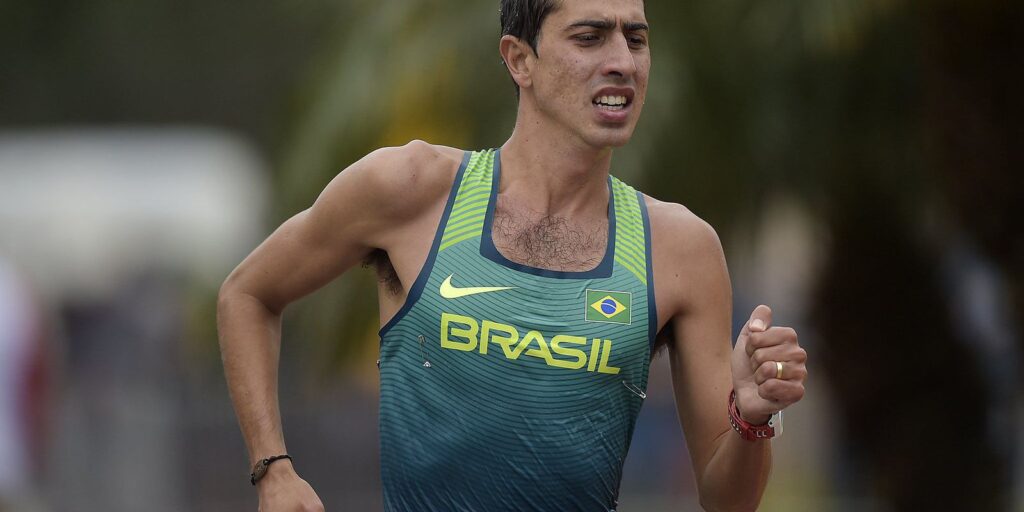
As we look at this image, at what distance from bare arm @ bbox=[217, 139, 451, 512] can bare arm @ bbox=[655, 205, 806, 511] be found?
67 cm

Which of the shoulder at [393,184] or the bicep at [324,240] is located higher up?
the shoulder at [393,184]

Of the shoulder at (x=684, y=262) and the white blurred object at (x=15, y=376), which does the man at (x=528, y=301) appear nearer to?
Result: the shoulder at (x=684, y=262)

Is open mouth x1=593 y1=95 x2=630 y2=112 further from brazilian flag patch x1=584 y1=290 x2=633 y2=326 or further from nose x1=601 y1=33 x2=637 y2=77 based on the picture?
brazilian flag patch x1=584 y1=290 x2=633 y2=326

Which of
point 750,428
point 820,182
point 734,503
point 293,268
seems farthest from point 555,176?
point 820,182

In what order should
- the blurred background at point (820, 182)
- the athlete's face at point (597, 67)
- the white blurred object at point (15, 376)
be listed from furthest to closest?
the white blurred object at point (15, 376) → the blurred background at point (820, 182) → the athlete's face at point (597, 67)

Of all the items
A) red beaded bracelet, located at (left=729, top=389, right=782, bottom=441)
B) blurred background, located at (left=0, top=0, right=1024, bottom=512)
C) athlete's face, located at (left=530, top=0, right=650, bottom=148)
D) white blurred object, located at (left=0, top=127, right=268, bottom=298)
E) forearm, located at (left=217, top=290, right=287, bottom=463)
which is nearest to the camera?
red beaded bracelet, located at (left=729, top=389, right=782, bottom=441)

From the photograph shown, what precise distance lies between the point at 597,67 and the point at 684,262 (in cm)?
56

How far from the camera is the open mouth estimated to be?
14.5 feet

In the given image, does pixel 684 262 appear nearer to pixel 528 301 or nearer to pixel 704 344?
pixel 704 344

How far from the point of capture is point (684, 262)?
4.48 meters

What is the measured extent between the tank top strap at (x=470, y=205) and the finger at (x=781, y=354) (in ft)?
2.84

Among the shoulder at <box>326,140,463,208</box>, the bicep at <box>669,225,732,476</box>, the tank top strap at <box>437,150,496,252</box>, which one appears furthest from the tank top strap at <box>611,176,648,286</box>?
the shoulder at <box>326,140,463,208</box>

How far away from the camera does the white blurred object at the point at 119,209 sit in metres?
24.2

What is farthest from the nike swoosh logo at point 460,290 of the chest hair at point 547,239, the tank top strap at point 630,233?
the tank top strap at point 630,233
